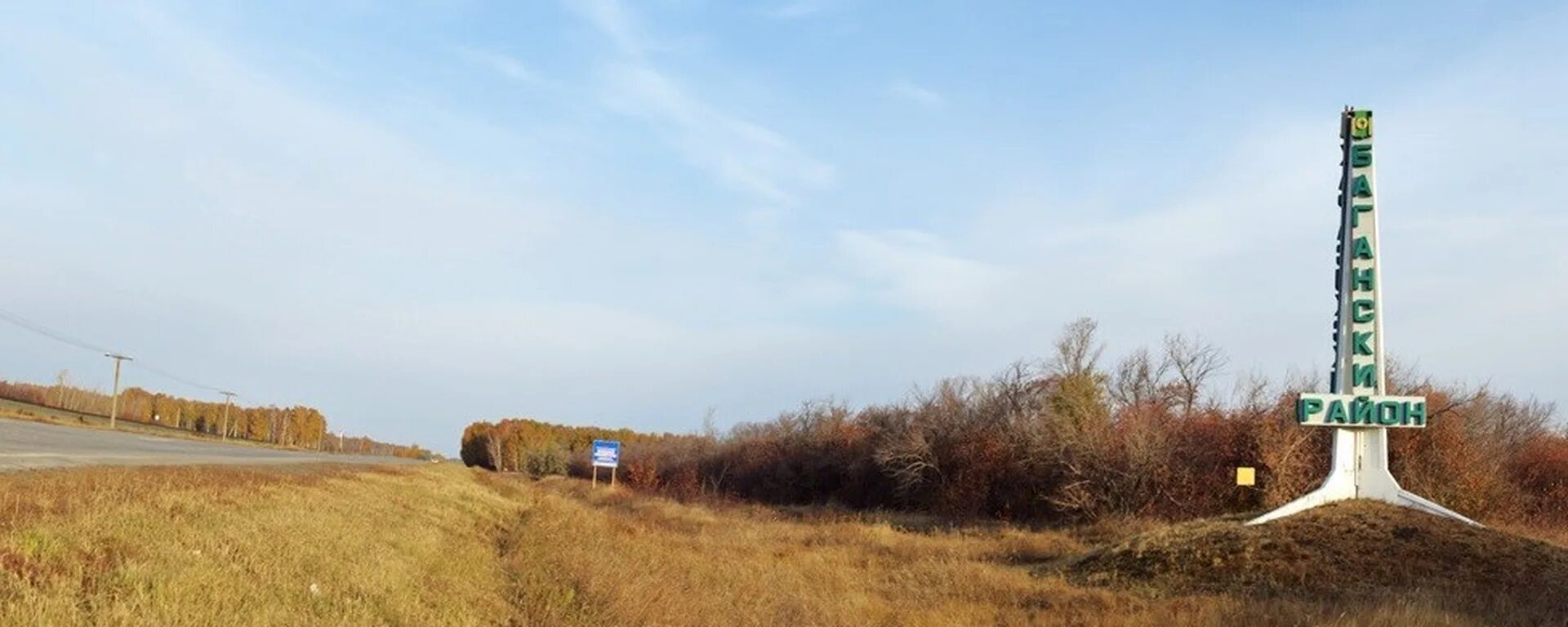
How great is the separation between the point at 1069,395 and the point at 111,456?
4108 cm

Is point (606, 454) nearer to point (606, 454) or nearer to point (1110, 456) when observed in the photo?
point (606, 454)

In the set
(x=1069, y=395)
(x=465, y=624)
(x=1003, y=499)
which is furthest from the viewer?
(x=1069, y=395)

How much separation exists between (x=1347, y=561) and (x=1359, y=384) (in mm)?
6311

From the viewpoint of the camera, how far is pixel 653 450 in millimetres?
102562

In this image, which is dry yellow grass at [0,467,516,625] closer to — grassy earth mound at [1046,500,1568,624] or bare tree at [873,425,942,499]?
grassy earth mound at [1046,500,1568,624]

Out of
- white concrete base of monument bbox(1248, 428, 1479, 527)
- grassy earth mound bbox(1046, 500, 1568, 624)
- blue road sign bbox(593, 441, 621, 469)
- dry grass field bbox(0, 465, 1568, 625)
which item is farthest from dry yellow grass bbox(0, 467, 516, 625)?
blue road sign bbox(593, 441, 621, 469)

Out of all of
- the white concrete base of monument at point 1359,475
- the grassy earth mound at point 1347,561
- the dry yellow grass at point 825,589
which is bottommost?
the dry yellow grass at point 825,589

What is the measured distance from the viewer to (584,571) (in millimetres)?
14797

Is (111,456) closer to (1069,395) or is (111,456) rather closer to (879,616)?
(879,616)

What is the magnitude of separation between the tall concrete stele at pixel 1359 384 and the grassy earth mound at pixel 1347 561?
2.43ft

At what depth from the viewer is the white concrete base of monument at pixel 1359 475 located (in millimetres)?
23328

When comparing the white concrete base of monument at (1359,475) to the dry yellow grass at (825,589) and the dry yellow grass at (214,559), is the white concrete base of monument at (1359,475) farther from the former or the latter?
the dry yellow grass at (214,559)

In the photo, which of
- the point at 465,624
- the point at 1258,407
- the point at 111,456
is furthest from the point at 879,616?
the point at 1258,407

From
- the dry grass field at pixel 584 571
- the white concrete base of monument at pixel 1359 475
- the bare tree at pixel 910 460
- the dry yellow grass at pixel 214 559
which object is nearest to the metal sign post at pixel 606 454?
the bare tree at pixel 910 460
